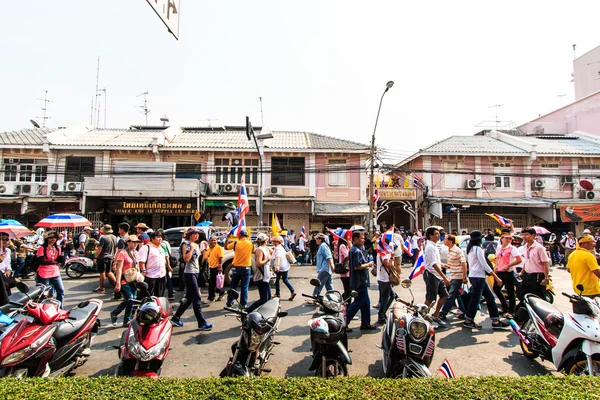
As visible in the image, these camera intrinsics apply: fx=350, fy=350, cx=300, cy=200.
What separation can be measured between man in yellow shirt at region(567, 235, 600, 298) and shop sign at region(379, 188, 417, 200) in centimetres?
1545

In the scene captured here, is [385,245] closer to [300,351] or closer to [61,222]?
[300,351]

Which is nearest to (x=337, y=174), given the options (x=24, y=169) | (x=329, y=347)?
(x=329, y=347)

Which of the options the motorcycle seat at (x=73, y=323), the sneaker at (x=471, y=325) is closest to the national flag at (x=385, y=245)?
the sneaker at (x=471, y=325)

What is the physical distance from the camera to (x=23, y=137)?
20.9m

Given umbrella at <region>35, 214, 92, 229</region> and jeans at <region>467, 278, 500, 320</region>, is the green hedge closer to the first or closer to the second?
jeans at <region>467, 278, 500, 320</region>

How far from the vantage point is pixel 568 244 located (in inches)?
608

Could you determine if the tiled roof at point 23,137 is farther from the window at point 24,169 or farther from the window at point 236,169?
the window at point 236,169

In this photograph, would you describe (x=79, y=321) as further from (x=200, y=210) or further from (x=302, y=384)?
(x=200, y=210)

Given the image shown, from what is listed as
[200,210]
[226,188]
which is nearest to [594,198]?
[226,188]

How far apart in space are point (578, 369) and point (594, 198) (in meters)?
23.4

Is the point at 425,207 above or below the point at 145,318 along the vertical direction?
above

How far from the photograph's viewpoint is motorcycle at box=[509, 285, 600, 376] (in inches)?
148

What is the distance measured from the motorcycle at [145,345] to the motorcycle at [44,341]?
85cm

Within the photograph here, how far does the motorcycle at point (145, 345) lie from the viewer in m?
3.76
